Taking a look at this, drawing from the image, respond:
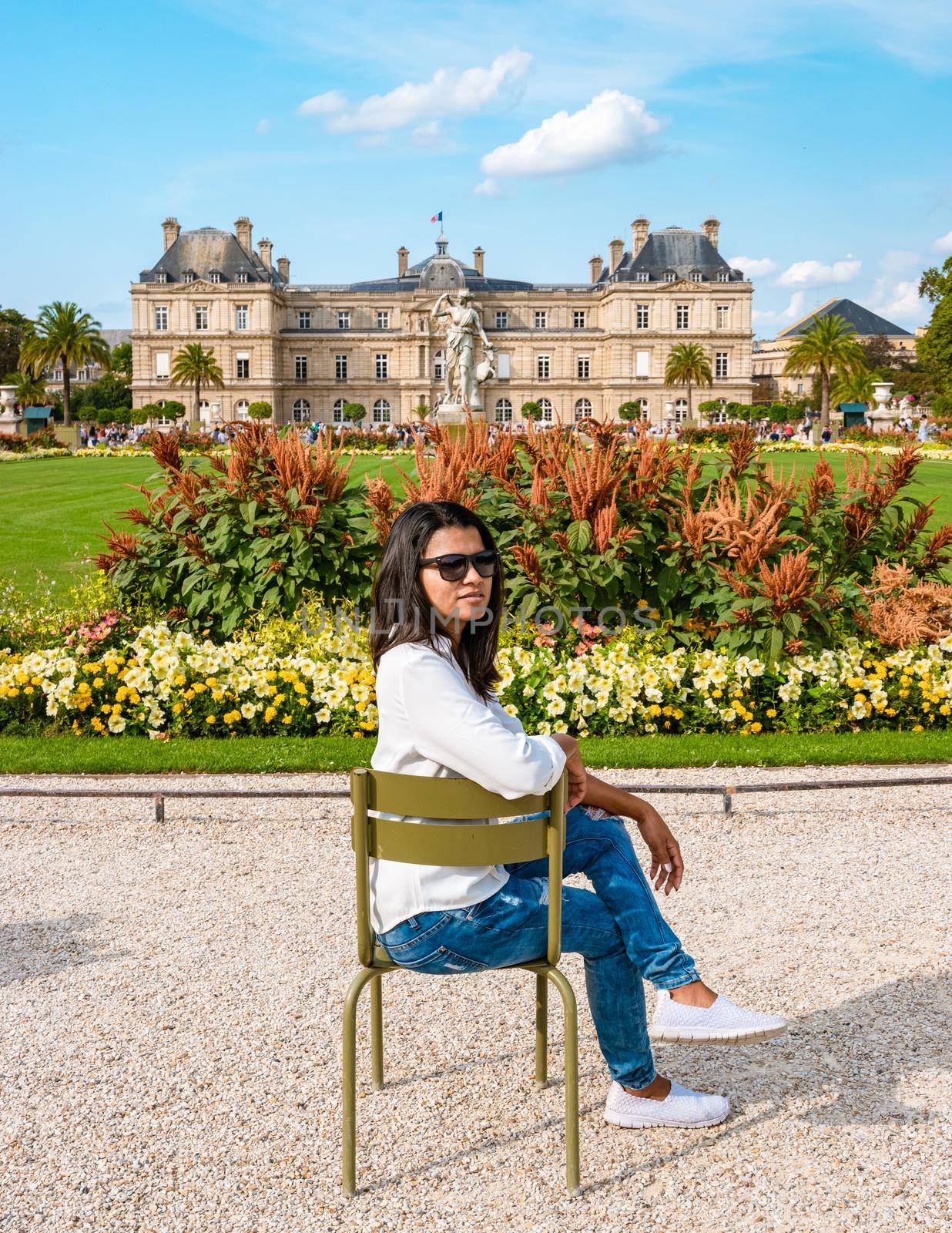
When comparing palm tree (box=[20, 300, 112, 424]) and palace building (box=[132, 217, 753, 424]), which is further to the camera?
palace building (box=[132, 217, 753, 424])

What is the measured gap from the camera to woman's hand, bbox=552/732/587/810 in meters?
2.40

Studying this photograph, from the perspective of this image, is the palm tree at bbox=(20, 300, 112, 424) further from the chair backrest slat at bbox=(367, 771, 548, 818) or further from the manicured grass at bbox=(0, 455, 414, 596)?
the chair backrest slat at bbox=(367, 771, 548, 818)

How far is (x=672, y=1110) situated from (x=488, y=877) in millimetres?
689

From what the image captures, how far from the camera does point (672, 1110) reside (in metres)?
2.45

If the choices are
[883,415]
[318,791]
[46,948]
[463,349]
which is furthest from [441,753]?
[883,415]

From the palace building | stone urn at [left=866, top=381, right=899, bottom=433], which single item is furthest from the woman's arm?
the palace building

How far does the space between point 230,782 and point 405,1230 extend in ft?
9.84

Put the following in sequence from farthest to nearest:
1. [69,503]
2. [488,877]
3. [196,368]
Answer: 1. [196,368]
2. [69,503]
3. [488,877]

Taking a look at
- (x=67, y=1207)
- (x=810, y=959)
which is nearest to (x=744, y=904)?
(x=810, y=959)

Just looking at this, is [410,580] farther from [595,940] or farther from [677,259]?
[677,259]

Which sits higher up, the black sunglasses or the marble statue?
the marble statue

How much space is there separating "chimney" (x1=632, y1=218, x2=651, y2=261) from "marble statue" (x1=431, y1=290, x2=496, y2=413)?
44089 millimetres

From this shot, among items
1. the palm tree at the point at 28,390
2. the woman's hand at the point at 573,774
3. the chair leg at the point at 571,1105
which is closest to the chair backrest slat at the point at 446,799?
the woman's hand at the point at 573,774

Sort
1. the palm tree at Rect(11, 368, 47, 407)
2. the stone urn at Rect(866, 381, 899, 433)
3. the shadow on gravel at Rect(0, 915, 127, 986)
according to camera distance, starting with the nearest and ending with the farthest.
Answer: the shadow on gravel at Rect(0, 915, 127, 986), the stone urn at Rect(866, 381, 899, 433), the palm tree at Rect(11, 368, 47, 407)
